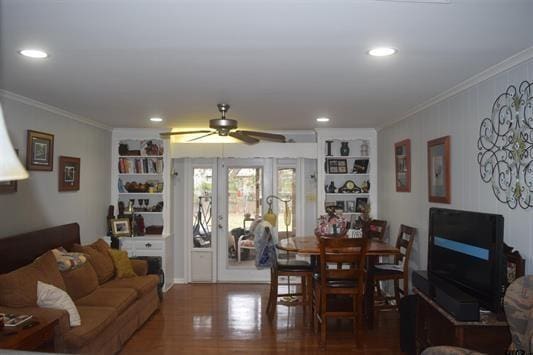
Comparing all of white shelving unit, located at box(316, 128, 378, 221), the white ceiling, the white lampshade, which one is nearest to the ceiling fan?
the white ceiling

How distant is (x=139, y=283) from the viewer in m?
Result: 4.70

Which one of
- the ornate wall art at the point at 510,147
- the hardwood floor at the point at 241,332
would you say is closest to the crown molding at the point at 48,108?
→ the hardwood floor at the point at 241,332

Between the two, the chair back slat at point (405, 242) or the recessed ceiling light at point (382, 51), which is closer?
the recessed ceiling light at point (382, 51)

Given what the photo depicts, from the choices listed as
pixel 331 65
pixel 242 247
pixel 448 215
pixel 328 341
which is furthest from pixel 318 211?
pixel 331 65

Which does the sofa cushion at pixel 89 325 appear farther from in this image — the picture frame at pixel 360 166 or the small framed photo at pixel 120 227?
the picture frame at pixel 360 166

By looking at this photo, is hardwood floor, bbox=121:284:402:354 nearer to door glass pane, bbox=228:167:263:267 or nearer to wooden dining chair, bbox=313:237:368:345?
wooden dining chair, bbox=313:237:368:345

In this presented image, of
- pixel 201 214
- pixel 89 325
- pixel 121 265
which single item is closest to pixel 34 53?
pixel 89 325

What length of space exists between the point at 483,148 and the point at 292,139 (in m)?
3.73

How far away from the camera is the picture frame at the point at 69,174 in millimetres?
4820

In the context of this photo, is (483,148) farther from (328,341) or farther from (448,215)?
(328,341)

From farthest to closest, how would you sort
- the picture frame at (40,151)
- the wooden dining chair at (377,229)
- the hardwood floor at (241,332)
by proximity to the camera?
1. the wooden dining chair at (377,229)
2. the picture frame at (40,151)
3. the hardwood floor at (241,332)

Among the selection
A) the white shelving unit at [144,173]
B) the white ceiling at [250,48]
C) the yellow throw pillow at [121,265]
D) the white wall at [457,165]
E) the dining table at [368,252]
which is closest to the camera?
the white ceiling at [250,48]

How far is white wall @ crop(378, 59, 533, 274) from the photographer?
289 centimetres

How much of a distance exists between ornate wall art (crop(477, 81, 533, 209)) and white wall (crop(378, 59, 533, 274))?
0.22ft
